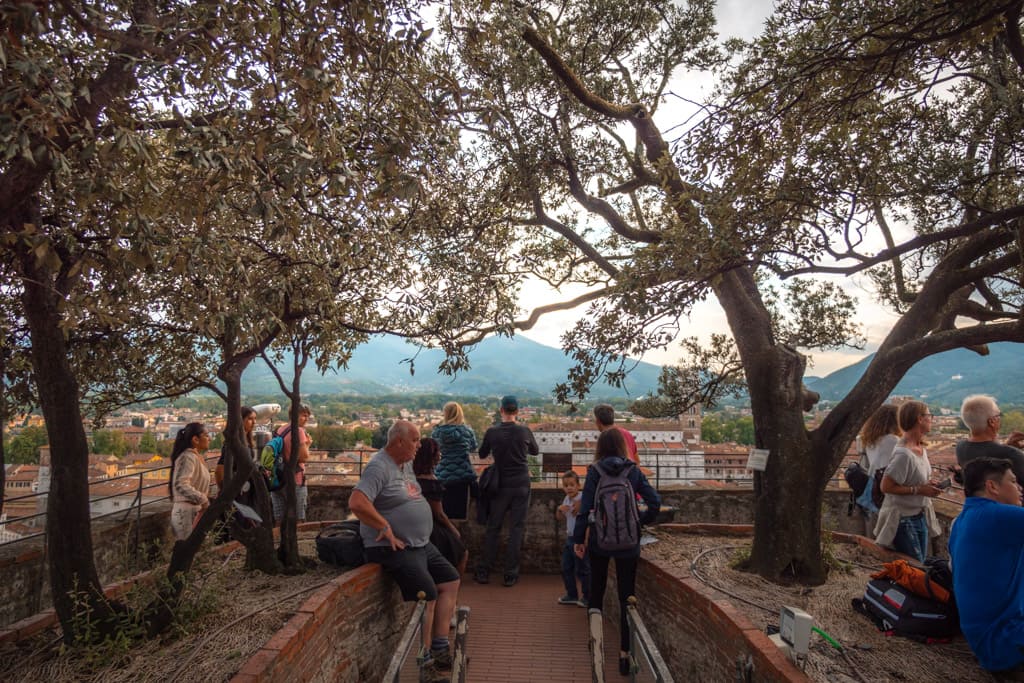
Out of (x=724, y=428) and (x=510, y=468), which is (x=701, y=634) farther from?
(x=724, y=428)

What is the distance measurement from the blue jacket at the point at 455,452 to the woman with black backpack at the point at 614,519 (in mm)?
2005

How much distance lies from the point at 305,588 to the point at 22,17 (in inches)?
177

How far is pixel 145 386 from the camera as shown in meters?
6.70

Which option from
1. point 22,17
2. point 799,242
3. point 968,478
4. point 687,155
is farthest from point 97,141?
point 968,478

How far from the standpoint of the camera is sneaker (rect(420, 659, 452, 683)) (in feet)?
14.6

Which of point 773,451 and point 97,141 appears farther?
point 773,451

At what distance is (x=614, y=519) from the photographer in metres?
5.12

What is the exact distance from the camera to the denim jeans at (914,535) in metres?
5.73

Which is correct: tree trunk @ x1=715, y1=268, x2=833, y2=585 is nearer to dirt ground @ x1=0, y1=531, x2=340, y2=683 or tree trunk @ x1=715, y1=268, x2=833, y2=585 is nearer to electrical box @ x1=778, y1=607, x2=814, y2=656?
electrical box @ x1=778, y1=607, x2=814, y2=656

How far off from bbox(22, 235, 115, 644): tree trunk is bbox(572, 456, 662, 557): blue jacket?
11.4ft

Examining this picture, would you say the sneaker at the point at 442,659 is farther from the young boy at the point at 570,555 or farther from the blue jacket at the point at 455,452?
the blue jacket at the point at 455,452

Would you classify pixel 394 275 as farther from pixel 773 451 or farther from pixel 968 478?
pixel 968 478

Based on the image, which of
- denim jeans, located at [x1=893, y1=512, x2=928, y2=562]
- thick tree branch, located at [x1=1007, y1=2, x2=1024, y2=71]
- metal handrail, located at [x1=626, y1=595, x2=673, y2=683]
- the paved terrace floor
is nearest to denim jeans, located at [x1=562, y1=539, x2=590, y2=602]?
the paved terrace floor

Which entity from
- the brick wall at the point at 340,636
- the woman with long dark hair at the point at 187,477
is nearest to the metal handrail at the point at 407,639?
the brick wall at the point at 340,636
